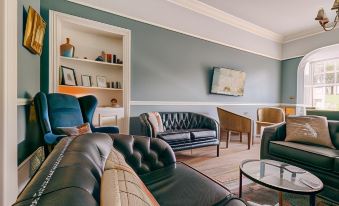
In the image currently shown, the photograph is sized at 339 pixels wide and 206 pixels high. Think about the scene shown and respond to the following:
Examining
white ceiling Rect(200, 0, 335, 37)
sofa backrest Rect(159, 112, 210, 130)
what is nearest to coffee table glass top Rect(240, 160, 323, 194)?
sofa backrest Rect(159, 112, 210, 130)

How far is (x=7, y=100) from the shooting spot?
1.48 metres

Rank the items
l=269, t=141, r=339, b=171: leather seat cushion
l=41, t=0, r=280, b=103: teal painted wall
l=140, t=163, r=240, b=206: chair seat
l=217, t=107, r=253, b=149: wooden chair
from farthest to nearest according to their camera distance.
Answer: l=217, t=107, r=253, b=149: wooden chair, l=41, t=0, r=280, b=103: teal painted wall, l=269, t=141, r=339, b=171: leather seat cushion, l=140, t=163, r=240, b=206: chair seat

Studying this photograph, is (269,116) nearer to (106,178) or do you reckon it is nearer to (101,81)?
(101,81)

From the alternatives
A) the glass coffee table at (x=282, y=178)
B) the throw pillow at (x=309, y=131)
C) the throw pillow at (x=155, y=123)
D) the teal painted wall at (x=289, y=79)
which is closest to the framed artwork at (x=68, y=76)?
the throw pillow at (x=155, y=123)

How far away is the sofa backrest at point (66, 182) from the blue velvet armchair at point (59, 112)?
1.33 meters

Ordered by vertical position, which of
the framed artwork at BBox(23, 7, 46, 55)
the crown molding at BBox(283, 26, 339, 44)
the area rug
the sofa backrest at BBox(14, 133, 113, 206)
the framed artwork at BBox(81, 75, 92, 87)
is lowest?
the area rug

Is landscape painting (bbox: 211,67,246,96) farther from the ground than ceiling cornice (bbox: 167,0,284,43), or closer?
closer

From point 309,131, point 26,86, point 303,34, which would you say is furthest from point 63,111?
point 303,34

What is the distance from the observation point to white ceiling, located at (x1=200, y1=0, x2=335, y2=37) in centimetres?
396

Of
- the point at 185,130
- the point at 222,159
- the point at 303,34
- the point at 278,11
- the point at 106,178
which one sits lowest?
the point at 222,159

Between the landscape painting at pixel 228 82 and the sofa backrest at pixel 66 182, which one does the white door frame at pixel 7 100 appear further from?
the landscape painting at pixel 228 82

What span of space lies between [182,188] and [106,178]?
27.3 inches

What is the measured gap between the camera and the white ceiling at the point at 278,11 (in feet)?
13.0

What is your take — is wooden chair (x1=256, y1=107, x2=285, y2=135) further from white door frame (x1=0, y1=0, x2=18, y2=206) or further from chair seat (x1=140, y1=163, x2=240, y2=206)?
white door frame (x1=0, y1=0, x2=18, y2=206)
